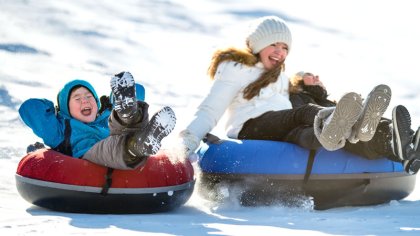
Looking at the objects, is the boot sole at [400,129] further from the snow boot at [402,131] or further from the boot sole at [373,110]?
the boot sole at [373,110]

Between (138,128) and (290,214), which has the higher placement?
(138,128)

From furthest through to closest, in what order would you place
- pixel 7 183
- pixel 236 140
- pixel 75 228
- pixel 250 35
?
1. pixel 7 183
2. pixel 250 35
3. pixel 236 140
4. pixel 75 228

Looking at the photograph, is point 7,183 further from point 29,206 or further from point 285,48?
point 285,48

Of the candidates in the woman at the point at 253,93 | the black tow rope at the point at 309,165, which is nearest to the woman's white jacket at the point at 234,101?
the woman at the point at 253,93

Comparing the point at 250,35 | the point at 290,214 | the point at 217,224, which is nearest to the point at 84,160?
the point at 217,224

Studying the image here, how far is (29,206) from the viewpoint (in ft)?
15.1

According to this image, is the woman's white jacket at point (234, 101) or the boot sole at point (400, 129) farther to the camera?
the woman's white jacket at point (234, 101)

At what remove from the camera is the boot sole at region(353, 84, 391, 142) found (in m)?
Answer: 4.09

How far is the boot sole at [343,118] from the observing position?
405 cm

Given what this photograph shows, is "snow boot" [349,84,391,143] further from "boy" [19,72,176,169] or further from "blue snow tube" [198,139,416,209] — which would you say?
"boy" [19,72,176,169]

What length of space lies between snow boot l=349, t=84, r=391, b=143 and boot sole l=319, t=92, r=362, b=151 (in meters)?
0.04

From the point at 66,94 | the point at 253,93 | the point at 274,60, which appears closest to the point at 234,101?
the point at 253,93

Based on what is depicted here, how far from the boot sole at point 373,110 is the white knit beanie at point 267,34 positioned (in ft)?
4.22

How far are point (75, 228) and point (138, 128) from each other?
0.77 metres
